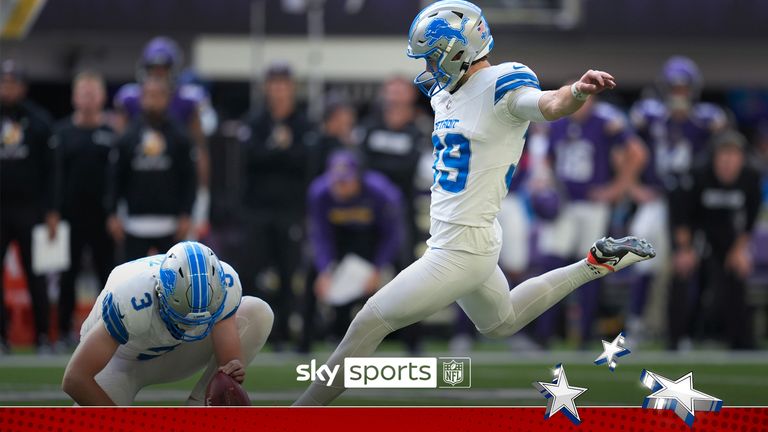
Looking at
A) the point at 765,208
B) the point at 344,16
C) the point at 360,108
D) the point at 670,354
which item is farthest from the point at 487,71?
the point at 360,108

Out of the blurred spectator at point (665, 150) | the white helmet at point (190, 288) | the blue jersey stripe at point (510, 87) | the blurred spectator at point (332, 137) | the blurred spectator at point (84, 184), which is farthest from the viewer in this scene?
the blurred spectator at point (665, 150)

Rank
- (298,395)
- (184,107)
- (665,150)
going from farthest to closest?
(665,150), (184,107), (298,395)

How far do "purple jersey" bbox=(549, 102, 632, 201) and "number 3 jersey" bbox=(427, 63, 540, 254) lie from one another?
421 centimetres

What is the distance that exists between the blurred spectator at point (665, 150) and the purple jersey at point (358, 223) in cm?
171

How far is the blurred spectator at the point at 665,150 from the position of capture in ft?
32.0

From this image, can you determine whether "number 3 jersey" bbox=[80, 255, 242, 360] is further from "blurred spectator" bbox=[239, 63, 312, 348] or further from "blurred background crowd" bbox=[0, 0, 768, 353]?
"blurred spectator" bbox=[239, 63, 312, 348]

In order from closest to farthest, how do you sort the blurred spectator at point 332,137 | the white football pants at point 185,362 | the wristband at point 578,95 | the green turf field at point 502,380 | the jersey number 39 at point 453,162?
the wristband at point 578,95 < the jersey number 39 at point 453,162 < the white football pants at point 185,362 < the green turf field at point 502,380 < the blurred spectator at point 332,137

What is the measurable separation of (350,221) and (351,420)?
15.6 ft

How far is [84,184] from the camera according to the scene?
919cm

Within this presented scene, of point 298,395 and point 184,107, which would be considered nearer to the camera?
point 298,395

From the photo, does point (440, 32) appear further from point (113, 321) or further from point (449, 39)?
point (113, 321)

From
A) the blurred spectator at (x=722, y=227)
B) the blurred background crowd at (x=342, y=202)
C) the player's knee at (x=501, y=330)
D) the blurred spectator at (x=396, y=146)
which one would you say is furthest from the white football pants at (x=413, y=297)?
the blurred spectator at (x=722, y=227)

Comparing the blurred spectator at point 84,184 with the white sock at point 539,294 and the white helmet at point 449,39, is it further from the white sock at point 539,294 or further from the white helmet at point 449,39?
the white helmet at point 449,39

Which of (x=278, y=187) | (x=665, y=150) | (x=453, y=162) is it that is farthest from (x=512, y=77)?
(x=665, y=150)
